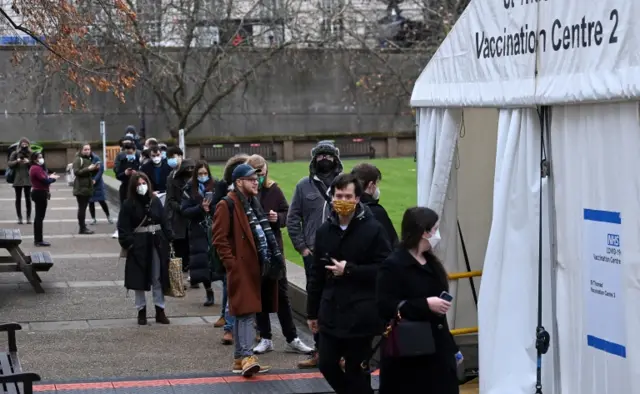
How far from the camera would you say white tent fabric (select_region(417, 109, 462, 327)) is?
8.77 meters

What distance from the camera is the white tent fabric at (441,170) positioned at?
8773 mm

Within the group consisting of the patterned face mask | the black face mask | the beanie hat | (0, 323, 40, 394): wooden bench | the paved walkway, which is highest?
the beanie hat

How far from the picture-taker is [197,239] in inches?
509

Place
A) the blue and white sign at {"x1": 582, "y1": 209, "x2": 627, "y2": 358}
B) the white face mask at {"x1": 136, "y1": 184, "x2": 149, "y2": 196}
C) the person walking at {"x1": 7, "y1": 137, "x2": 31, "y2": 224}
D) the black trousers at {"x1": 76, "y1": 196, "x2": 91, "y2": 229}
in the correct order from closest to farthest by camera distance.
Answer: the blue and white sign at {"x1": 582, "y1": 209, "x2": 627, "y2": 358} → the white face mask at {"x1": 136, "y1": 184, "x2": 149, "y2": 196} → the black trousers at {"x1": 76, "y1": 196, "x2": 91, "y2": 229} → the person walking at {"x1": 7, "y1": 137, "x2": 31, "y2": 224}

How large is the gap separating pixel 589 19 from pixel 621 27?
39cm

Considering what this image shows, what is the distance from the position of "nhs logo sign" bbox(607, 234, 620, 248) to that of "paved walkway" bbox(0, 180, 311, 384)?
165 inches

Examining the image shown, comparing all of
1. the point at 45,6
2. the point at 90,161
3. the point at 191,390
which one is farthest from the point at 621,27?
the point at 90,161

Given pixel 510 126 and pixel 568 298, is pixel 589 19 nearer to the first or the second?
pixel 510 126

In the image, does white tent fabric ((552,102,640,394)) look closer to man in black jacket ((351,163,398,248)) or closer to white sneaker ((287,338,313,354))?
man in black jacket ((351,163,398,248))

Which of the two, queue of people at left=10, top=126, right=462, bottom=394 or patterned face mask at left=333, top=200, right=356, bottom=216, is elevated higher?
patterned face mask at left=333, top=200, right=356, bottom=216

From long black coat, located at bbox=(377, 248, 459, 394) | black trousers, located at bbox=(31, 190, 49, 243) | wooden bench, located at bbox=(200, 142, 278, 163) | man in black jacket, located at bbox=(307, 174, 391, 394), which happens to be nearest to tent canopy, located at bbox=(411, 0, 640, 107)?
man in black jacket, located at bbox=(307, 174, 391, 394)

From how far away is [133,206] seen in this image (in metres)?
11.8

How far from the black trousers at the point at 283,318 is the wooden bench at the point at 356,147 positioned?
36.2 metres

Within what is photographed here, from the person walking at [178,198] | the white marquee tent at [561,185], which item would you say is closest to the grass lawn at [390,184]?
the person walking at [178,198]
